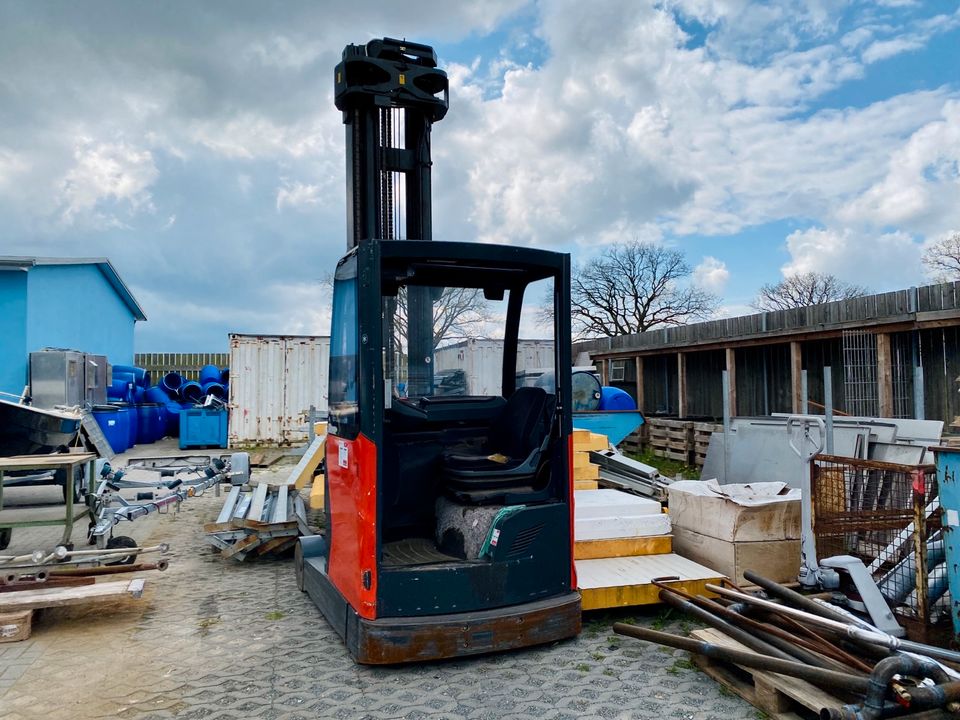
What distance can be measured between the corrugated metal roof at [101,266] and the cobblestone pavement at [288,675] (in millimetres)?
13558

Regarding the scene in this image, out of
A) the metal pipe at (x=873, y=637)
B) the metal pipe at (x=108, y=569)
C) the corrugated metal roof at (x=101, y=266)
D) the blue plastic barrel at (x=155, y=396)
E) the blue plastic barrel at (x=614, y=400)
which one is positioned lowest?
the metal pipe at (x=108, y=569)

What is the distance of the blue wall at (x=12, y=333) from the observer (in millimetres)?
16375

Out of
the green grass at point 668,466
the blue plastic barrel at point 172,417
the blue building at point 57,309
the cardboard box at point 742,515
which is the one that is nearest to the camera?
the cardboard box at point 742,515

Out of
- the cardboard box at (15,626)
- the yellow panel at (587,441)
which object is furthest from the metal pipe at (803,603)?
the cardboard box at (15,626)

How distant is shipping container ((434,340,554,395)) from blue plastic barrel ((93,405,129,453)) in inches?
531

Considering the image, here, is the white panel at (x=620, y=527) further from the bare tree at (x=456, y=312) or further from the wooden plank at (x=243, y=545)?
the wooden plank at (x=243, y=545)

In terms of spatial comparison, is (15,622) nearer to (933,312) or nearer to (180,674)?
(180,674)

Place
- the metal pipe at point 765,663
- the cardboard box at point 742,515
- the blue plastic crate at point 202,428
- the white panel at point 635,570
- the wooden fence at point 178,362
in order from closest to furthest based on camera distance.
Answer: the metal pipe at point 765,663
the white panel at point 635,570
the cardboard box at point 742,515
the blue plastic crate at point 202,428
the wooden fence at point 178,362

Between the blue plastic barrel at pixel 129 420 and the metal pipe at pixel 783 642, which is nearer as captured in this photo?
the metal pipe at pixel 783 642

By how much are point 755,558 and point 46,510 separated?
Answer: 276 inches

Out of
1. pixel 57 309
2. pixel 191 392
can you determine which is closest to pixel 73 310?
pixel 57 309

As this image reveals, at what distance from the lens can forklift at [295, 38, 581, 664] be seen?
4.32 m

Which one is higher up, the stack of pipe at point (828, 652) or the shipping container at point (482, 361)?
the shipping container at point (482, 361)

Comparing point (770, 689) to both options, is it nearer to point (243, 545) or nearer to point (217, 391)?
point (243, 545)
